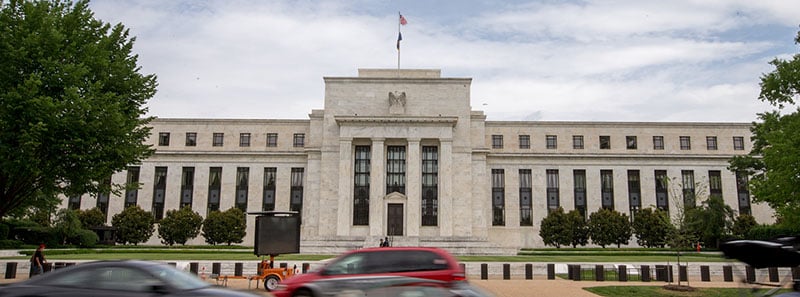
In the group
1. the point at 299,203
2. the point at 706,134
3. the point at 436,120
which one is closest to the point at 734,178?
the point at 706,134

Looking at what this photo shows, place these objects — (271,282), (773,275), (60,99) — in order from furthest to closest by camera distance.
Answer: (60,99) < (271,282) < (773,275)

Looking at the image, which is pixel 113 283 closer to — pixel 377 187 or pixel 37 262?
pixel 37 262

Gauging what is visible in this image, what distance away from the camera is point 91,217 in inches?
2137

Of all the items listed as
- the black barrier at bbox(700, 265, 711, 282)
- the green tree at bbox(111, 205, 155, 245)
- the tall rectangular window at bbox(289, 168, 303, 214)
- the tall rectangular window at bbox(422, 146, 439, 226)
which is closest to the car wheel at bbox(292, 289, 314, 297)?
the black barrier at bbox(700, 265, 711, 282)

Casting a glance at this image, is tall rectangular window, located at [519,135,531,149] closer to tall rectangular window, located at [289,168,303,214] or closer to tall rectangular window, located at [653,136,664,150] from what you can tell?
tall rectangular window, located at [653,136,664,150]

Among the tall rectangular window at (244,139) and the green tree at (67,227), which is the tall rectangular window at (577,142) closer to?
the tall rectangular window at (244,139)

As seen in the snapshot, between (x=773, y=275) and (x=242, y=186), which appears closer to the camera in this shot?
(x=773, y=275)

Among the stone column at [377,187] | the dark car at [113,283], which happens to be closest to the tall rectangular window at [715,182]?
the stone column at [377,187]

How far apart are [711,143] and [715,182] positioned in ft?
14.1

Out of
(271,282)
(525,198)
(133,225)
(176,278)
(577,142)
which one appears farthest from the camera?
(577,142)

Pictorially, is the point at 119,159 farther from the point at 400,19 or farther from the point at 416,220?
the point at 400,19

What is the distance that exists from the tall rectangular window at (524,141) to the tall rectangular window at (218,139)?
30.3 meters

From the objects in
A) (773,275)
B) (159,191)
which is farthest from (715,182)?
(159,191)

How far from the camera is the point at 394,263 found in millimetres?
14523
